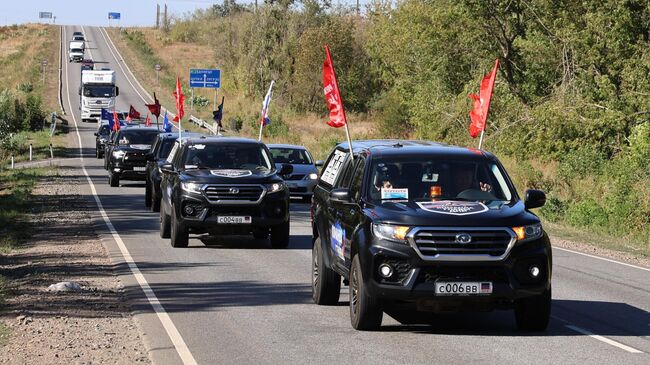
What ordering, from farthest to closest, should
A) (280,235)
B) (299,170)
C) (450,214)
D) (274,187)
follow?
(299,170), (280,235), (274,187), (450,214)

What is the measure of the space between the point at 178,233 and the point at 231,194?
1.07 metres

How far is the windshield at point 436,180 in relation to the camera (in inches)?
456

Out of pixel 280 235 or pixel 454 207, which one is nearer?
pixel 454 207

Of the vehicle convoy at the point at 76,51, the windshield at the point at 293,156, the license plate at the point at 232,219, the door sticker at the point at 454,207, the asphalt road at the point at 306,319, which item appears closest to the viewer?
the asphalt road at the point at 306,319

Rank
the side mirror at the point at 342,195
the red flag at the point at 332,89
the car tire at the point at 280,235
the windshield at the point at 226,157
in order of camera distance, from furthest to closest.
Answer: the windshield at the point at 226,157 < the car tire at the point at 280,235 < the red flag at the point at 332,89 < the side mirror at the point at 342,195

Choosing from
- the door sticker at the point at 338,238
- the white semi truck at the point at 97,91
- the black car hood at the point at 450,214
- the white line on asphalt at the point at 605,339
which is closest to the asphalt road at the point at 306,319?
the white line on asphalt at the point at 605,339

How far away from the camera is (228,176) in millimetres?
Result: 19641

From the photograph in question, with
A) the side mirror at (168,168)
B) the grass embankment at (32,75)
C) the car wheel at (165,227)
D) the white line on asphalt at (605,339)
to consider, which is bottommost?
the grass embankment at (32,75)

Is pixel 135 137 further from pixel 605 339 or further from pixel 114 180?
pixel 605 339

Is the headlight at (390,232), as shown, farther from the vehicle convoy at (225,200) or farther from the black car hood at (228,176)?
the black car hood at (228,176)

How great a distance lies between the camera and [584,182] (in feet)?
119

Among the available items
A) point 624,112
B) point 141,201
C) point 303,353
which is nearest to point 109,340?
point 303,353

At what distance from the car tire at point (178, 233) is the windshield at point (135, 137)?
55.8ft

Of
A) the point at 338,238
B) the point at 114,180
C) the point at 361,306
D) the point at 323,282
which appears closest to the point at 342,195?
the point at 338,238
